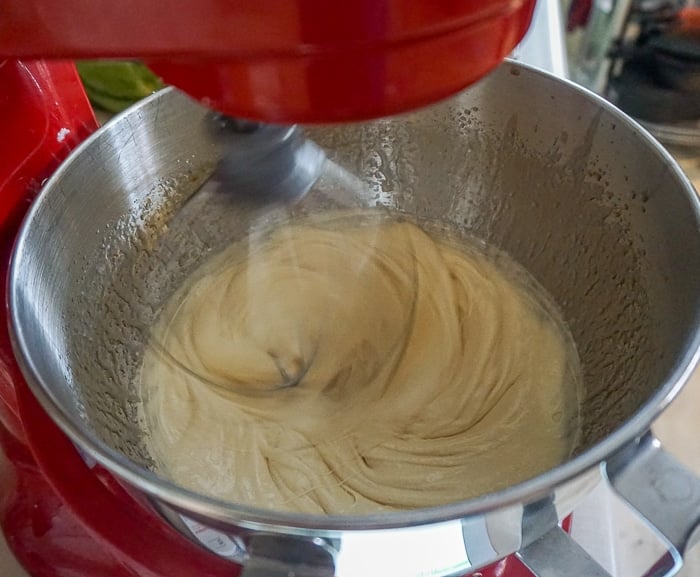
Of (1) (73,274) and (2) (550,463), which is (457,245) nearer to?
(2) (550,463)

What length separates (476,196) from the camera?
2.28 ft

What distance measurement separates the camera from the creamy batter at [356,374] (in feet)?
1.82

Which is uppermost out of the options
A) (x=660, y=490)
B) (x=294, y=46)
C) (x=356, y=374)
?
(x=294, y=46)

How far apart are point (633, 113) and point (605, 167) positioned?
0.41 metres

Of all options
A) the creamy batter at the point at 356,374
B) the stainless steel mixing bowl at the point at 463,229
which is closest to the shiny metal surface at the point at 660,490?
the stainless steel mixing bowl at the point at 463,229

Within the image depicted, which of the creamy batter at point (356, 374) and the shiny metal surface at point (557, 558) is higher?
the shiny metal surface at point (557, 558)

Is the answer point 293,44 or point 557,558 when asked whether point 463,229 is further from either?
point 293,44

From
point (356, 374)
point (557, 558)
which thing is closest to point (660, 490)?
point (557, 558)

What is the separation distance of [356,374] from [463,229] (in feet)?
0.61

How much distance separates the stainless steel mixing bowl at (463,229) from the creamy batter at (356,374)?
0.02m

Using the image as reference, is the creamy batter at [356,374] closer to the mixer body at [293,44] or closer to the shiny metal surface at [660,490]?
the shiny metal surface at [660,490]

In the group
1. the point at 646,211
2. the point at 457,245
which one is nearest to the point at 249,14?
the point at 646,211

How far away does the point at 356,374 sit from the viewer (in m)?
0.62

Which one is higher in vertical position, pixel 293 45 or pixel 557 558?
pixel 293 45
